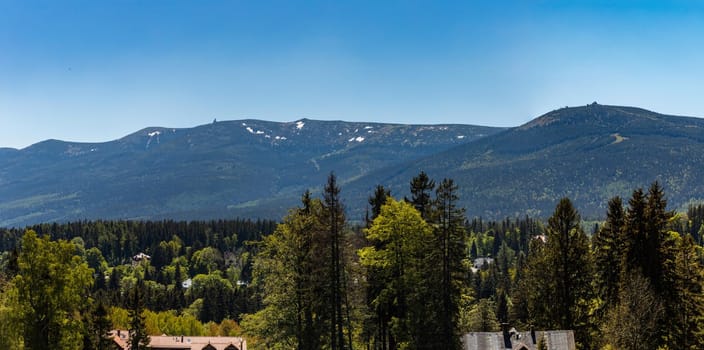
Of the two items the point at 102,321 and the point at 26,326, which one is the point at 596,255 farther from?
the point at 102,321

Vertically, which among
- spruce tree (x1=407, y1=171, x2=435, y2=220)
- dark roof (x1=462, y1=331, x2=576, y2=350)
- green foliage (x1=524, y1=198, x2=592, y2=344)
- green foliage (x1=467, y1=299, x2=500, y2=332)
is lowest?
green foliage (x1=467, y1=299, x2=500, y2=332)

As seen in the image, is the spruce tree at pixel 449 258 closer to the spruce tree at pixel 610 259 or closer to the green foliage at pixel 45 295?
the spruce tree at pixel 610 259

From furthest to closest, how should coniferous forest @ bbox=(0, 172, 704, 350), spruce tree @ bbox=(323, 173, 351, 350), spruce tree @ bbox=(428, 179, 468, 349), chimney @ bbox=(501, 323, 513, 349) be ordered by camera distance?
chimney @ bbox=(501, 323, 513, 349) → spruce tree @ bbox=(428, 179, 468, 349) → spruce tree @ bbox=(323, 173, 351, 350) → coniferous forest @ bbox=(0, 172, 704, 350)

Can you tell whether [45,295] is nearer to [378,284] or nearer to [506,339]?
[378,284]

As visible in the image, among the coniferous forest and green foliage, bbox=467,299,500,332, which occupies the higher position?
the coniferous forest

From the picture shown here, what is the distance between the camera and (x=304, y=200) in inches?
2005

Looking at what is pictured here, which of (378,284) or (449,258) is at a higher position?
(449,258)

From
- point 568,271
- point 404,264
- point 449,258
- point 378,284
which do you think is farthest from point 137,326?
point 568,271

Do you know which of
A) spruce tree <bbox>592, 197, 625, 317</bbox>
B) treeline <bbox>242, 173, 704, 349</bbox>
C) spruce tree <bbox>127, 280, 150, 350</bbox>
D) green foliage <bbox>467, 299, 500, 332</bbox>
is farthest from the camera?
green foliage <bbox>467, 299, 500, 332</bbox>

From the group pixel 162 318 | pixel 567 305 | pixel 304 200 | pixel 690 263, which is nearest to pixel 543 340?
pixel 567 305

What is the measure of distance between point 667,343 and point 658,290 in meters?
3.24

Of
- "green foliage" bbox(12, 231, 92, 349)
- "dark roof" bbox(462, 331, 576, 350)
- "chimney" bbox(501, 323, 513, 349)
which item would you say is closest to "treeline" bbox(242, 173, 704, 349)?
"dark roof" bbox(462, 331, 576, 350)

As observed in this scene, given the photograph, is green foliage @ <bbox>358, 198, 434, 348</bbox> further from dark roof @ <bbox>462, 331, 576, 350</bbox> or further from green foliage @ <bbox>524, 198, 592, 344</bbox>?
green foliage @ <bbox>524, 198, 592, 344</bbox>

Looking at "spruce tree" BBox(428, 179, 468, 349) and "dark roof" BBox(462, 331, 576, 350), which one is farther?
"dark roof" BBox(462, 331, 576, 350)
